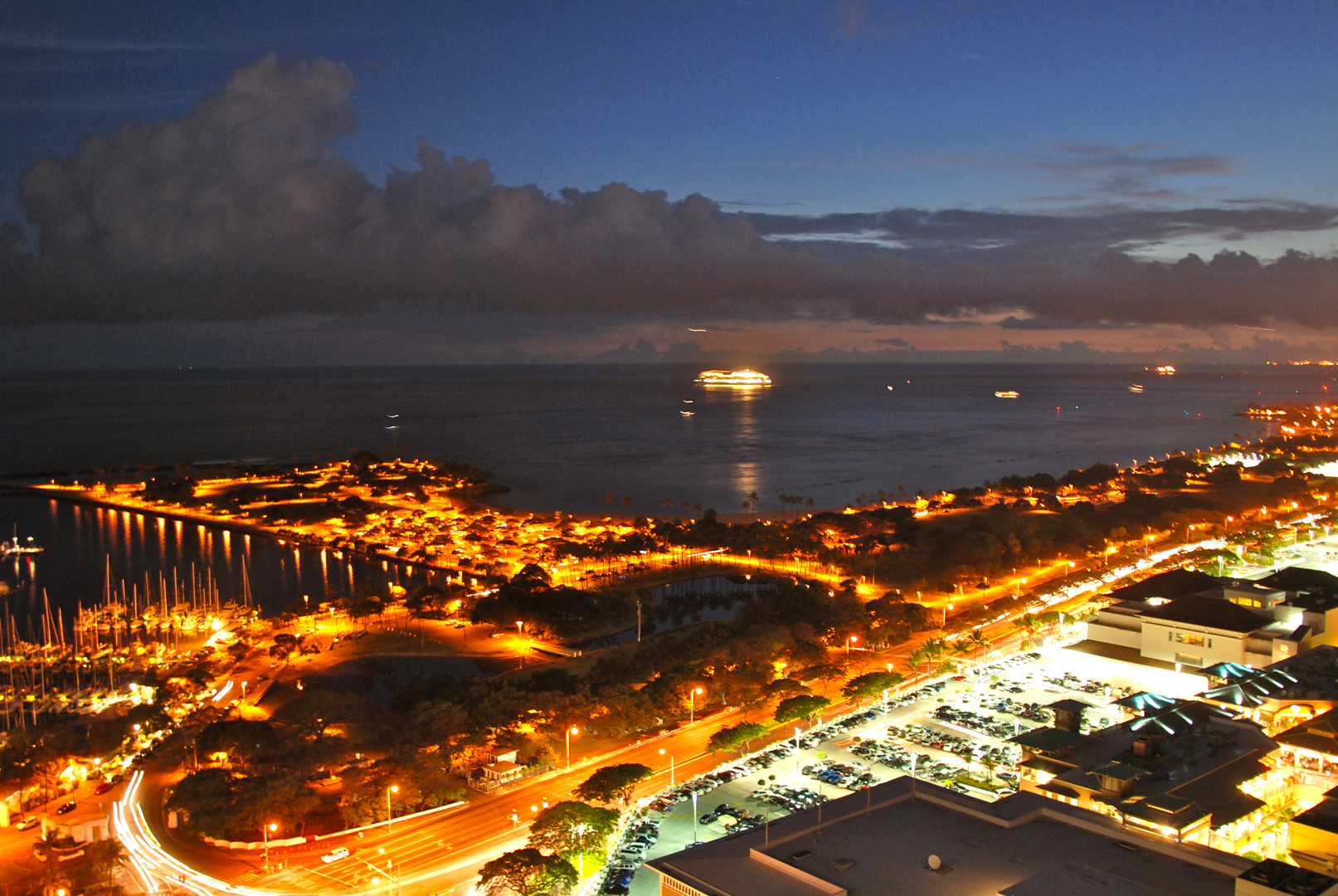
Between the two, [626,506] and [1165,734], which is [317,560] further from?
[1165,734]

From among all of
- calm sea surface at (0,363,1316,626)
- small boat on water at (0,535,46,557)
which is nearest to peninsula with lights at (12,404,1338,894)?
calm sea surface at (0,363,1316,626)

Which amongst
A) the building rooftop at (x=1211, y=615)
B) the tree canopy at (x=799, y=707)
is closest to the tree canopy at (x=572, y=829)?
the tree canopy at (x=799, y=707)

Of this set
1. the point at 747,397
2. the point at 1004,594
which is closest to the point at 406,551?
the point at 1004,594

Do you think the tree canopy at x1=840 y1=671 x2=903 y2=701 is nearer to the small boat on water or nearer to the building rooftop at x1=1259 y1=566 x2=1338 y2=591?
the building rooftop at x1=1259 y1=566 x2=1338 y2=591

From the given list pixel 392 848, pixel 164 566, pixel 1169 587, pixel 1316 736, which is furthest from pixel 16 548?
pixel 1316 736

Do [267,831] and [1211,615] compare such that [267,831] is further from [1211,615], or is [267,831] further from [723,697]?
[1211,615]

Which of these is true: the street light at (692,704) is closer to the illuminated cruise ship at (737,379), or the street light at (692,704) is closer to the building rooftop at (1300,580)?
the building rooftop at (1300,580)
